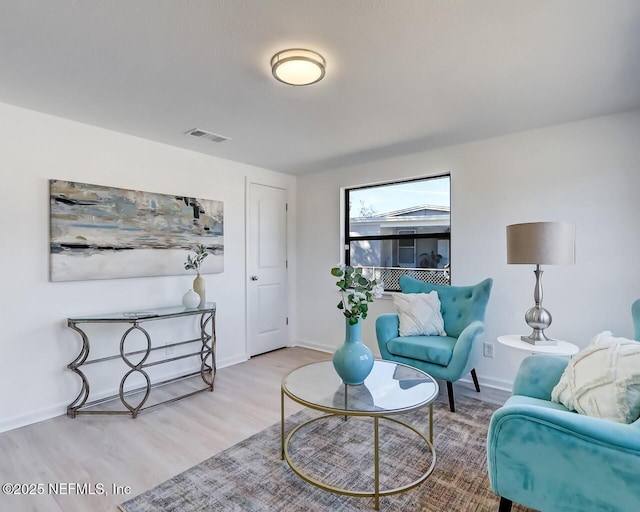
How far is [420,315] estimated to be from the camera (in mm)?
3023

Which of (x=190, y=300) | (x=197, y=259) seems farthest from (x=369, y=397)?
(x=197, y=259)

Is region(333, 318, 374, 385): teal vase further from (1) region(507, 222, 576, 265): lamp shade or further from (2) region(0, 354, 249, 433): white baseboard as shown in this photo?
(2) region(0, 354, 249, 433): white baseboard

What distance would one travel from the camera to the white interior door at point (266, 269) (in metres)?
4.09

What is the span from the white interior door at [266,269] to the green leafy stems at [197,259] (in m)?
0.72

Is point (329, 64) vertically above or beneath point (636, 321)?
above

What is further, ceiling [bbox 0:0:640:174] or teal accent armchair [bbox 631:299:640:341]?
teal accent armchair [bbox 631:299:640:341]

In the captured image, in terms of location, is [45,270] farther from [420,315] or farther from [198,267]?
[420,315]

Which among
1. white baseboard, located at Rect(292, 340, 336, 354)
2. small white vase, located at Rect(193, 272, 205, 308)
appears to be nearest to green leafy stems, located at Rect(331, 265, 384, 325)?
small white vase, located at Rect(193, 272, 205, 308)

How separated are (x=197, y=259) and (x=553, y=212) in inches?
124

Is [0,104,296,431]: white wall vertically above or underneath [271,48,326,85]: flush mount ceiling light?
underneath

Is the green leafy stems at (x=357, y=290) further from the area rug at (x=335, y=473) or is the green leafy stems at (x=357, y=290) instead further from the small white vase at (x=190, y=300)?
the small white vase at (x=190, y=300)

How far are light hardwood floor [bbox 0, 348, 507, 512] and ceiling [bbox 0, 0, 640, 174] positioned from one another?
6.80 feet

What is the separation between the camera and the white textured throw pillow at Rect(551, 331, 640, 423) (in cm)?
132

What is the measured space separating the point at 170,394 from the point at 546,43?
11.7 feet
